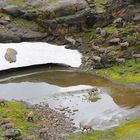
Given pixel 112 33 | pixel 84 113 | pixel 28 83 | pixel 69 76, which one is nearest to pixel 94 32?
pixel 112 33

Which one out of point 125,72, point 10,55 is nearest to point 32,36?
point 10,55

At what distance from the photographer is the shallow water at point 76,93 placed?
53.8 metres

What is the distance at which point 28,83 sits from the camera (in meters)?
67.0

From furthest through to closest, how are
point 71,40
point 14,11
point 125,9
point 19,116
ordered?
1. point 14,11
2. point 125,9
3. point 71,40
4. point 19,116

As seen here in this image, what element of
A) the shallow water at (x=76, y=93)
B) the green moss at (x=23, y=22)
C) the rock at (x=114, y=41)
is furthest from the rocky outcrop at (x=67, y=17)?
the shallow water at (x=76, y=93)

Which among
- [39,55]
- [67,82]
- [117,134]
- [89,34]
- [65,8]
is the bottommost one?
[117,134]

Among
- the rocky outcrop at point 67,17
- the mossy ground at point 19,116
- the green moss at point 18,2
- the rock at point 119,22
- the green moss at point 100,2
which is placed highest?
the green moss at point 18,2

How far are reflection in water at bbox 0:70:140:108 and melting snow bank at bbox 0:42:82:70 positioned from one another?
8.74ft

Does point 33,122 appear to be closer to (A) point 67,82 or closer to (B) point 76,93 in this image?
(B) point 76,93

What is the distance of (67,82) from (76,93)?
18.4ft

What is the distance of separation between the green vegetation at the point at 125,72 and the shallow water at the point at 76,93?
1823 mm

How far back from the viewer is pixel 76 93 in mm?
61969

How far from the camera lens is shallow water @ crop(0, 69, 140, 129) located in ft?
177

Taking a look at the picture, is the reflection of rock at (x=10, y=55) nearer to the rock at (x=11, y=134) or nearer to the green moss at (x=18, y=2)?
the green moss at (x=18, y=2)
